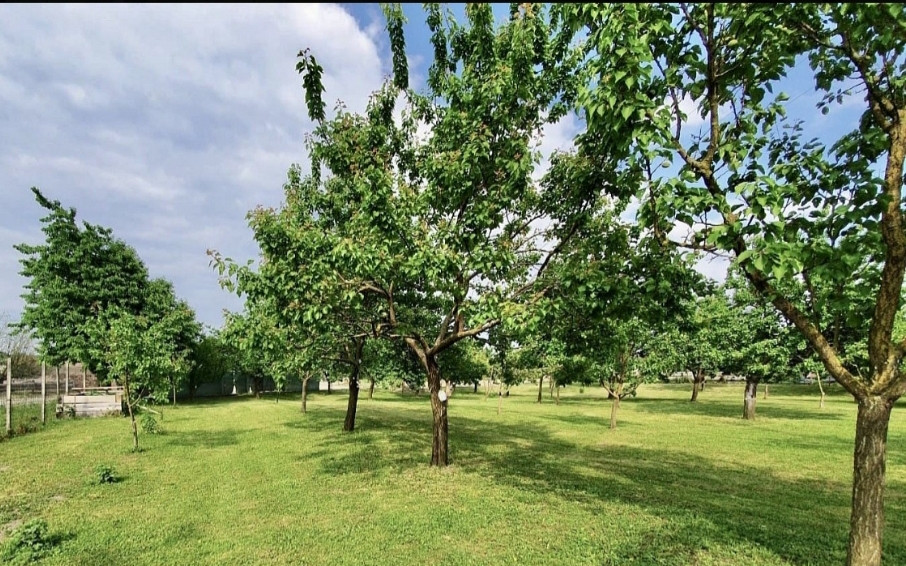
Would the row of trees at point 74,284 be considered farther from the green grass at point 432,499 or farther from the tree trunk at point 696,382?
the tree trunk at point 696,382

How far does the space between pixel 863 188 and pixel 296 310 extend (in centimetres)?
812

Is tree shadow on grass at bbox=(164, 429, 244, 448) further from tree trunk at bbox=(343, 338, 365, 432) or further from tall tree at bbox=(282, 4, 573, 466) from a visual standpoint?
tall tree at bbox=(282, 4, 573, 466)

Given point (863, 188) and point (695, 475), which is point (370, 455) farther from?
point (863, 188)

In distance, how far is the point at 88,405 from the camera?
2236 centimetres

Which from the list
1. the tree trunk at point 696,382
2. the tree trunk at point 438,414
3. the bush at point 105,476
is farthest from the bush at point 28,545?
the tree trunk at point 696,382

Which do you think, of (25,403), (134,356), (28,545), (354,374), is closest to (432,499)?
(28,545)

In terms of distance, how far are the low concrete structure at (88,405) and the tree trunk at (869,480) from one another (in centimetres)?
2777

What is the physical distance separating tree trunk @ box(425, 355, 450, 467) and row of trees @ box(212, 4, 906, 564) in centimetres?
6

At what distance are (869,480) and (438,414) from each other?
26.0 feet

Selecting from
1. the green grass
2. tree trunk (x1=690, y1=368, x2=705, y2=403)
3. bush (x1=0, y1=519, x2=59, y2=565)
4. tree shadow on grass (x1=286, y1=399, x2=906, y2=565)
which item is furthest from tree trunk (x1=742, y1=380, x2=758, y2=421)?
bush (x1=0, y1=519, x2=59, y2=565)

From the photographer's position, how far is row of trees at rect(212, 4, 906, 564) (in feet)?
14.8

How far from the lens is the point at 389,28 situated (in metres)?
8.96

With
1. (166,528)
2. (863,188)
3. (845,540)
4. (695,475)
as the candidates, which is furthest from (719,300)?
(166,528)

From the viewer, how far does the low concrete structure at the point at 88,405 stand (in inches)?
854
